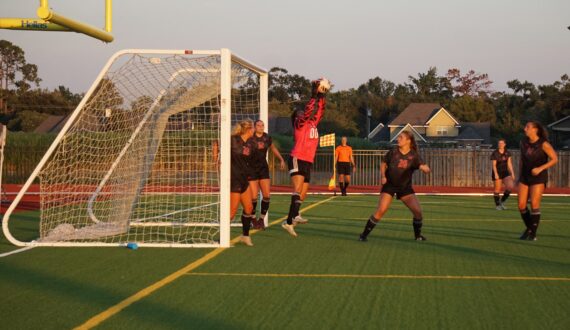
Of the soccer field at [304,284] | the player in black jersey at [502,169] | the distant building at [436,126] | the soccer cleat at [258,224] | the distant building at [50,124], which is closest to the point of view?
the soccer field at [304,284]

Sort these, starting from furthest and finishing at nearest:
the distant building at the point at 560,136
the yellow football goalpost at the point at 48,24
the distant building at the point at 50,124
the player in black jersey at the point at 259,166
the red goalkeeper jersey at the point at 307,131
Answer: the distant building at the point at 50,124, the distant building at the point at 560,136, the player in black jersey at the point at 259,166, the red goalkeeper jersey at the point at 307,131, the yellow football goalpost at the point at 48,24

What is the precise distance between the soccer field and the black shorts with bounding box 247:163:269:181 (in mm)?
982

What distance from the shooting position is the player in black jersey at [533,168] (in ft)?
41.0

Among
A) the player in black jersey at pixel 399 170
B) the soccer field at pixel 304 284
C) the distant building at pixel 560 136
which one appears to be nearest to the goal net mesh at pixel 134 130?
the soccer field at pixel 304 284

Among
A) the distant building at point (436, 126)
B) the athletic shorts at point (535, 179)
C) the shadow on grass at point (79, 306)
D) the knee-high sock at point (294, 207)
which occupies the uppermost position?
the distant building at point (436, 126)

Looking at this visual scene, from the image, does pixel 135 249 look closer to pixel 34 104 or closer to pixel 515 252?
pixel 515 252

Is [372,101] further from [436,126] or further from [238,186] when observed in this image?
[238,186]

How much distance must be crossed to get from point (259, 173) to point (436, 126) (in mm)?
73278

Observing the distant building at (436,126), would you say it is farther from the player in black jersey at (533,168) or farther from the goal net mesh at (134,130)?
the player in black jersey at (533,168)

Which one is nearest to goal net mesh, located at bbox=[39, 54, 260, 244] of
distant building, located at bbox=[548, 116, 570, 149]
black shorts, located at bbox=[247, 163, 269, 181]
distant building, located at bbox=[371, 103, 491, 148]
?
black shorts, located at bbox=[247, 163, 269, 181]

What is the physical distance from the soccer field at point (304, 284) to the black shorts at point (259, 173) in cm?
98

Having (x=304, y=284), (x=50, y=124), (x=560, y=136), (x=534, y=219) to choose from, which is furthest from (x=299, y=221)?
(x=50, y=124)

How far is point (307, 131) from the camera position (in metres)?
13.5

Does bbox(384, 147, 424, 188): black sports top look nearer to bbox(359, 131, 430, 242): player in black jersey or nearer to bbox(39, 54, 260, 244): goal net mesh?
bbox(359, 131, 430, 242): player in black jersey
